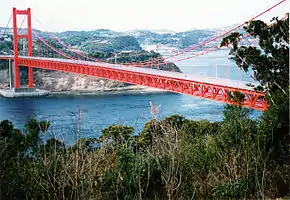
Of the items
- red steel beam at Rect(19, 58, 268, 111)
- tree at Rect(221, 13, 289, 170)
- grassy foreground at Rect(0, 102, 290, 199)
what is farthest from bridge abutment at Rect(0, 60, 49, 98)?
grassy foreground at Rect(0, 102, 290, 199)

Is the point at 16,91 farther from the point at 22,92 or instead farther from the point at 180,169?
Answer: the point at 180,169

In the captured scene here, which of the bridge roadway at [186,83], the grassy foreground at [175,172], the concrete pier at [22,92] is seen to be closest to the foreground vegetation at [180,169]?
the grassy foreground at [175,172]

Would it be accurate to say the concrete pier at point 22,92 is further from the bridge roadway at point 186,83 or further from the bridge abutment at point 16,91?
the bridge roadway at point 186,83

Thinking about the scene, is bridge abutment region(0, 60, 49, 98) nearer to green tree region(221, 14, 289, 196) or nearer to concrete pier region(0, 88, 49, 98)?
concrete pier region(0, 88, 49, 98)

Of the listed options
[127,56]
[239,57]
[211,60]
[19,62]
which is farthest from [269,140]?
[211,60]

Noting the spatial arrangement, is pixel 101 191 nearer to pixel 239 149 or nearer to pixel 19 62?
pixel 239 149

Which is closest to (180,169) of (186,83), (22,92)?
(186,83)
